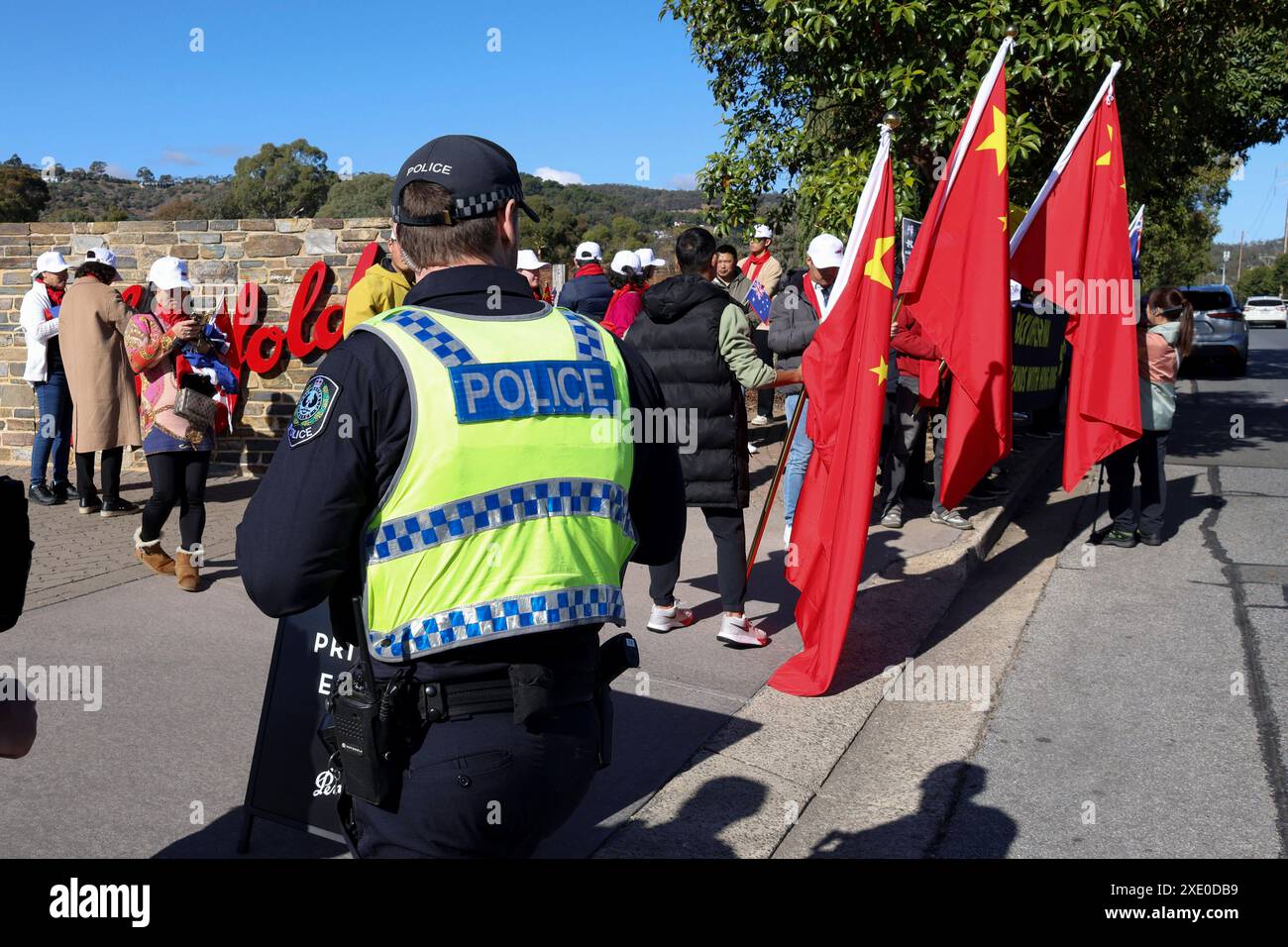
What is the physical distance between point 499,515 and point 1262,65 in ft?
79.7

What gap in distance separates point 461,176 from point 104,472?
759 centimetres

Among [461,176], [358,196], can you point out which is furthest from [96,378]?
[358,196]

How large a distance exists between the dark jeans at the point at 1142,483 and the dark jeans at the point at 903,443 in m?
1.26

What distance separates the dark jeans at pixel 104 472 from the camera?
855 cm

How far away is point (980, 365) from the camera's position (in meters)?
6.11

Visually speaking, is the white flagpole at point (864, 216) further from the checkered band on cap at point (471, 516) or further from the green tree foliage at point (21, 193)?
the green tree foliage at point (21, 193)

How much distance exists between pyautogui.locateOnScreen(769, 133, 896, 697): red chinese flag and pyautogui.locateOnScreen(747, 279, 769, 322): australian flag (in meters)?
7.12

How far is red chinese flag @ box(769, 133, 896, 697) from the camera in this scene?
5.21 metres

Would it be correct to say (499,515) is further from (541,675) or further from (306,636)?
(306,636)

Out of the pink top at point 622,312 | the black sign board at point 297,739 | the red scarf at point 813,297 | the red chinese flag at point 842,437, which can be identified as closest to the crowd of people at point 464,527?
the black sign board at point 297,739

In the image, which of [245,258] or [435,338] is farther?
[245,258]

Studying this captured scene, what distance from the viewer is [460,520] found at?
6.45 feet

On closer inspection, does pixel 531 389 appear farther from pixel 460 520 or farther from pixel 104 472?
pixel 104 472
